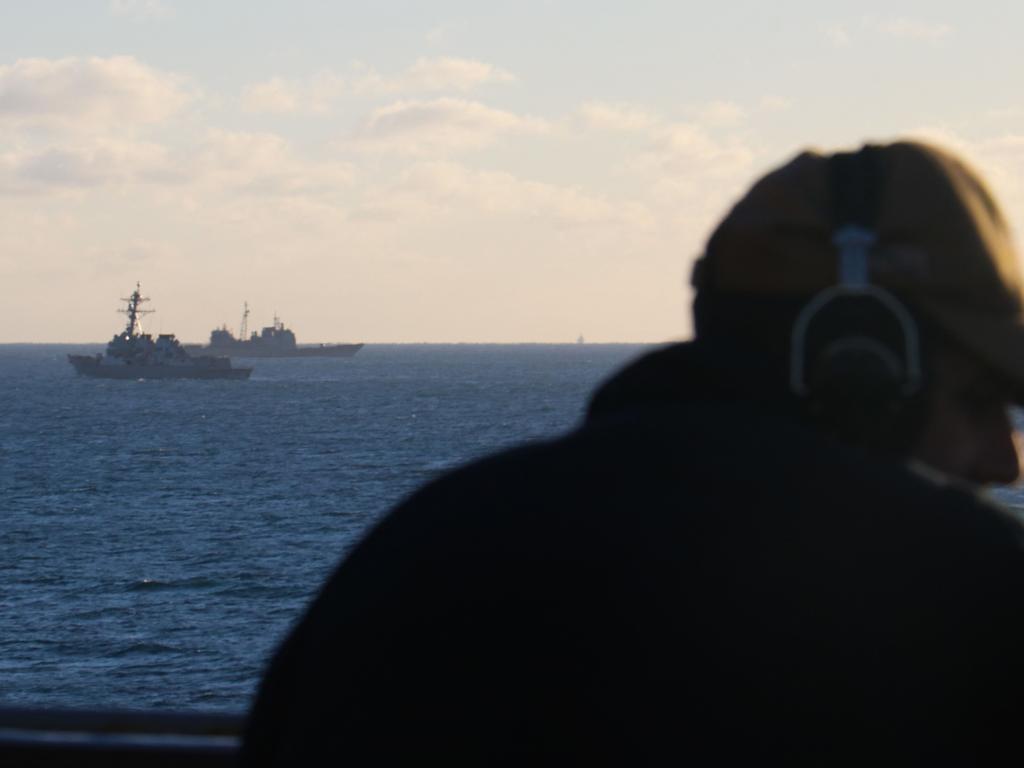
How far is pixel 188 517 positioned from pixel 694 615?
158ft

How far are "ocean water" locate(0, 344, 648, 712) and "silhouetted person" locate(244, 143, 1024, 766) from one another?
5.79m

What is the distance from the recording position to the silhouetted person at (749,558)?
123cm

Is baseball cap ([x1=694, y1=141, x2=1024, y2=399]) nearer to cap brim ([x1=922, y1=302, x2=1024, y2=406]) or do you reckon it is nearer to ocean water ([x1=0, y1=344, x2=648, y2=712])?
cap brim ([x1=922, y1=302, x2=1024, y2=406])

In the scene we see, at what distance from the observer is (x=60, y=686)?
26641 mm

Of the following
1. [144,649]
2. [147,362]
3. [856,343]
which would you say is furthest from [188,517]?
[147,362]

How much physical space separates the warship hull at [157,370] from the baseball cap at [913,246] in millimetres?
136339

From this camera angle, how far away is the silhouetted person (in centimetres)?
123

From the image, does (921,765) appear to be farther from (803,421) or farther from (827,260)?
(827,260)

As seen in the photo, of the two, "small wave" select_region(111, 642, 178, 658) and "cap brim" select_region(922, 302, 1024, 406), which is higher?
"cap brim" select_region(922, 302, 1024, 406)

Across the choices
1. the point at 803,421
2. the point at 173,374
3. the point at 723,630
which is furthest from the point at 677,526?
the point at 173,374

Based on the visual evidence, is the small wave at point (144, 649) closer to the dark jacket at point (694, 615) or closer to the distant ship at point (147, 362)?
the dark jacket at point (694, 615)

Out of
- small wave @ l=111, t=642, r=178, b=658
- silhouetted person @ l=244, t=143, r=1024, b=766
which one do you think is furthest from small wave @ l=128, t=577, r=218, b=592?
silhouetted person @ l=244, t=143, r=1024, b=766

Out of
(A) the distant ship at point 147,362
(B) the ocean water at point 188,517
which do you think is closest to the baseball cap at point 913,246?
(B) the ocean water at point 188,517

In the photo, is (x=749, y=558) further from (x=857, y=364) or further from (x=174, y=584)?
(x=174, y=584)
